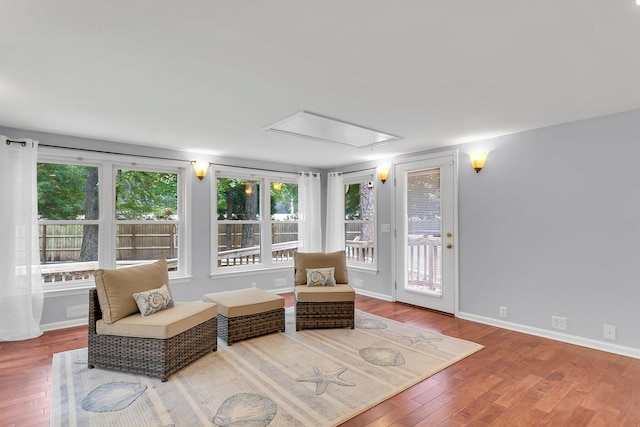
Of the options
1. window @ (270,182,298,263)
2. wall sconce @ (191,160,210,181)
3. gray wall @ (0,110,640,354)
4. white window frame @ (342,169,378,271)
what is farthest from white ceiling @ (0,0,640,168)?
window @ (270,182,298,263)

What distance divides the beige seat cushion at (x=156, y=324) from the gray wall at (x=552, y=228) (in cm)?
183

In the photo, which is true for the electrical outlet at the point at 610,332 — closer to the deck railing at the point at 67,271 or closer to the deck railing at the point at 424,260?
the deck railing at the point at 424,260

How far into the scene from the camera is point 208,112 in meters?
3.20

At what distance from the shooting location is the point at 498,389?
252 cm

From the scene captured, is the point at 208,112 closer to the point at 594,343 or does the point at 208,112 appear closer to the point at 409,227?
the point at 409,227

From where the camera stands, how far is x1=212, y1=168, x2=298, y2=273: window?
17.7 ft

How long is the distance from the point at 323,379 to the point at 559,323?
2.68 m

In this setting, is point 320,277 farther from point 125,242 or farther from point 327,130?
point 125,242

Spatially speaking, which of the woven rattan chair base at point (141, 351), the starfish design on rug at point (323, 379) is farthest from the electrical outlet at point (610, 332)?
the woven rattan chair base at point (141, 351)

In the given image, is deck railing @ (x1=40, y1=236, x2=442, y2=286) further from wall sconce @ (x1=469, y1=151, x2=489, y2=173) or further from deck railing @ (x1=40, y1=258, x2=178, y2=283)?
wall sconce @ (x1=469, y1=151, x2=489, y2=173)

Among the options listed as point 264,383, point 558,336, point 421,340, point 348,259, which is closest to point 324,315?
point 421,340

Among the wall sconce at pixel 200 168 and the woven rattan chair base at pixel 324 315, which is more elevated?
the wall sconce at pixel 200 168

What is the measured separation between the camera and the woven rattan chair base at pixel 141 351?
8.72 feet

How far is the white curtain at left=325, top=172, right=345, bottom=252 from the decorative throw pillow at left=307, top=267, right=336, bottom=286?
76.9 inches
